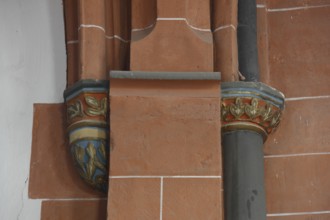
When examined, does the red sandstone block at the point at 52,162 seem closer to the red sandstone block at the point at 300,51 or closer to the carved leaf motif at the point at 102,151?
the carved leaf motif at the point at 102,151

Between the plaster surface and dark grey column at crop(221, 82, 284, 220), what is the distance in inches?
22.1

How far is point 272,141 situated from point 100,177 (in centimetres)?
55

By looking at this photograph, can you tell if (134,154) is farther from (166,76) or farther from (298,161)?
(298,161)

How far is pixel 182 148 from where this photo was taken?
2611 mm

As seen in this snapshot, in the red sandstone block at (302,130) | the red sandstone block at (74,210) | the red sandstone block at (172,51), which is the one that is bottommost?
the red sandstone block at (74,210)

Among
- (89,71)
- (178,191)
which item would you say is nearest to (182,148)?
(178,191)

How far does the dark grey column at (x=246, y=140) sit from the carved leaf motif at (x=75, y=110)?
415mm

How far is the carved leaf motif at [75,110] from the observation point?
2.77 meters

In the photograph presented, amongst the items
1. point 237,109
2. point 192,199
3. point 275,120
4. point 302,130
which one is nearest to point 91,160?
point 192,199

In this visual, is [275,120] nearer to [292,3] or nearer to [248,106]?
[248,106]

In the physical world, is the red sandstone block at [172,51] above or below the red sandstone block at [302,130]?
above

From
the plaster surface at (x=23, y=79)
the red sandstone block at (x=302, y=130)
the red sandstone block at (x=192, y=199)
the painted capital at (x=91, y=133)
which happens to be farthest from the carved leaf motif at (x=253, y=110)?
the plaster surface at (x=23, y=79)

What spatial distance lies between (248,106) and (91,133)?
465 mm

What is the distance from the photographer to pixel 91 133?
108 inches
